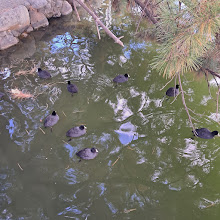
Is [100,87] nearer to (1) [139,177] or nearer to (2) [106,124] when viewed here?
(2) [106,124]

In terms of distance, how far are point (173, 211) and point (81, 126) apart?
6.93ft

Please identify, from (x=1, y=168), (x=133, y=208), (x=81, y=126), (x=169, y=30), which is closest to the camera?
(x=169, y=30)

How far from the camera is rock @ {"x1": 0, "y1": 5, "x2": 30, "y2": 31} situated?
6.77 meters

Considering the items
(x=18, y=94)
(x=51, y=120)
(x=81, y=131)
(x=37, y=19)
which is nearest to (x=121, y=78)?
(x=81, y=131)

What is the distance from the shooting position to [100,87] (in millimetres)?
5652

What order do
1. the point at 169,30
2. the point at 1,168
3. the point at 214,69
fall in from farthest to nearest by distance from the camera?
the point at 1,168, the point at 214,69, the point at 169,30

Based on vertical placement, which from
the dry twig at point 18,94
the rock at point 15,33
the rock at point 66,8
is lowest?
the dry twig at point 18,94

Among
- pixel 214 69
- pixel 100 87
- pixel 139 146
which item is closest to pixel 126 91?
pixel 100 87

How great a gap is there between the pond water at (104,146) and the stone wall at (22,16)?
2.31ft

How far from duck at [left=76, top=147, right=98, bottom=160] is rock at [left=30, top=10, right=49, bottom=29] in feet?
17.8

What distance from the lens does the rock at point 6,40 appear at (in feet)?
22.2

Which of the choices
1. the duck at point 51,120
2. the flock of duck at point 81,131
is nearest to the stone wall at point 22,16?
the flock of duck at point 81,131

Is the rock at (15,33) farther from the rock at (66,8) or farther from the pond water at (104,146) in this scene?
the rock at (66,8)

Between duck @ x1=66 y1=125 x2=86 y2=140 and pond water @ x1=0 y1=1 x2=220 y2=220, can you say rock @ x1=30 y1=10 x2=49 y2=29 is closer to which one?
pond water @ x1=0 y1=1 x2=220 y2=220
